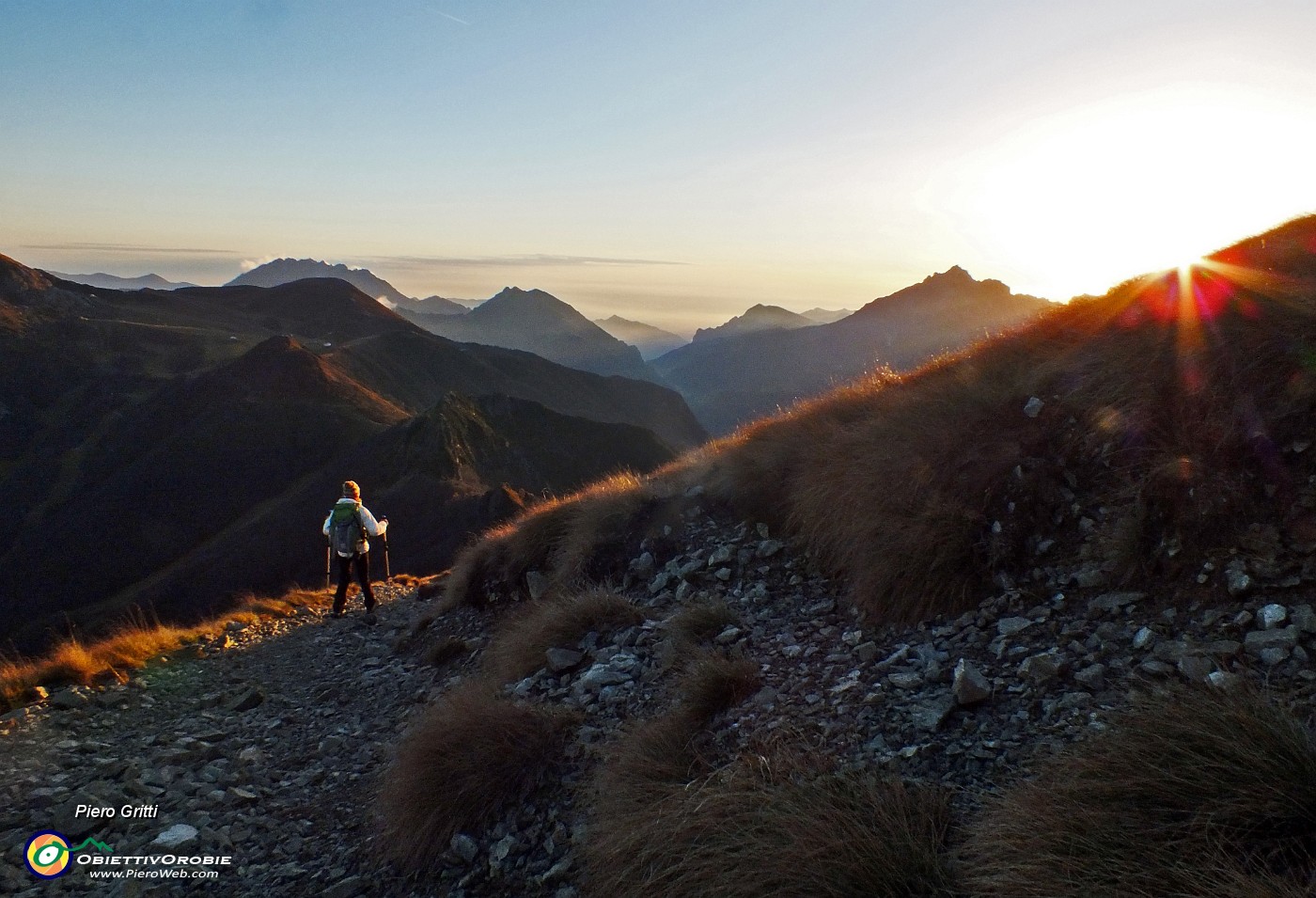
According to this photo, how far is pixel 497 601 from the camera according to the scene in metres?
10.9

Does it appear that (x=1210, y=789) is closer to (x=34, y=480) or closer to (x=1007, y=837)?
(x=1007, y=837)

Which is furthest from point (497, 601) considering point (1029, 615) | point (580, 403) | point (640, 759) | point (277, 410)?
point (580, 403)

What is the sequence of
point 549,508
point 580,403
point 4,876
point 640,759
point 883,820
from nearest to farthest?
point 883,820 < point 640,759 < point 4,876 < point 549,508 < point 580,403

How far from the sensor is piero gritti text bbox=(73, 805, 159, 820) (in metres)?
6.30

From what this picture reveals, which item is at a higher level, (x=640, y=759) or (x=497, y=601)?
(x=640, y=759)

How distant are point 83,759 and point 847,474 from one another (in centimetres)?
843

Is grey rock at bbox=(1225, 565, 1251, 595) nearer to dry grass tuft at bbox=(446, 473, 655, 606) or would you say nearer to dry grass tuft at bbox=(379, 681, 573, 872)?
dry grass tuft at bbox=(379, 681, 573, 872)

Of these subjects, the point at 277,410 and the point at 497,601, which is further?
the point at 277,410

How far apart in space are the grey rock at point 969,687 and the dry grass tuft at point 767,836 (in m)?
0.85

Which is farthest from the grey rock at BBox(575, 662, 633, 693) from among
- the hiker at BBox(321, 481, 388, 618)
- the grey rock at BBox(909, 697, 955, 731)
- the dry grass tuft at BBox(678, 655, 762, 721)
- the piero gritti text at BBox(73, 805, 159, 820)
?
the hiker at BBox(321, 481, 388, 618)

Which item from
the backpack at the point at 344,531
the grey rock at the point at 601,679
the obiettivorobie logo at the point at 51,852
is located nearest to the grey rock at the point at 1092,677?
the grey rock at the point at 601,679

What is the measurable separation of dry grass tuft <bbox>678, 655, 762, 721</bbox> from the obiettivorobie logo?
499cm

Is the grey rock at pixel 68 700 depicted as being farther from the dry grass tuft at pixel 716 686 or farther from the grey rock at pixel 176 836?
the dry grass tuft at pixel 716 686

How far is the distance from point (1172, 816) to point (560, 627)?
5.59 m
